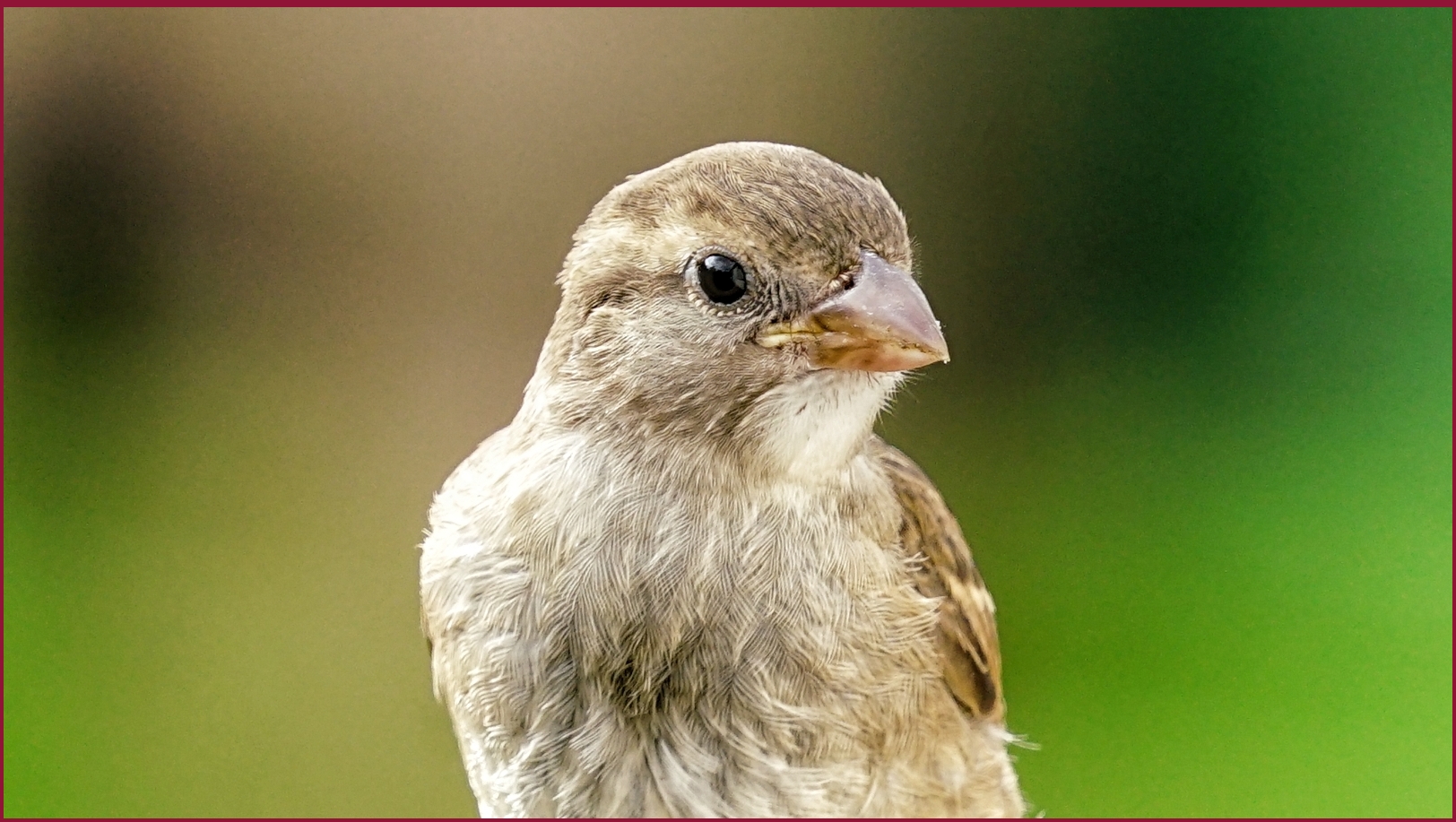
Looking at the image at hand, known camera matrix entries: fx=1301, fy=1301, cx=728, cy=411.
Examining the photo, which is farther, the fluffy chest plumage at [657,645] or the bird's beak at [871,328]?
the fluffy chest plumage at [657,645]

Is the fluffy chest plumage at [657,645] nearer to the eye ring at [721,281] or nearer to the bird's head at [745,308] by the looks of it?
the bird's head at [745,308]

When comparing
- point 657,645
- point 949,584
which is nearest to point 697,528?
point 657,645

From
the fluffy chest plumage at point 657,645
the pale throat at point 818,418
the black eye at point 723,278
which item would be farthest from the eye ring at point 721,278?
the fluffy chest plumage at point 657,645

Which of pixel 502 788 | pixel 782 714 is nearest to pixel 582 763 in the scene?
pixel 502 788

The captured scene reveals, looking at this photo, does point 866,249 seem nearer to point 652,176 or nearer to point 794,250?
point 794,250

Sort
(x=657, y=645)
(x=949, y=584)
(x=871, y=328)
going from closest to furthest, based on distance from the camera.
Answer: (x=871, y=328)
(x=657, y=645)
(x=949, y=584)

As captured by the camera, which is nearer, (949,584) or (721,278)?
(721,278)

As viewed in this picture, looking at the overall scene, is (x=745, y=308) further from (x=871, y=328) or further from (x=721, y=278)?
(x=871, y=328)
